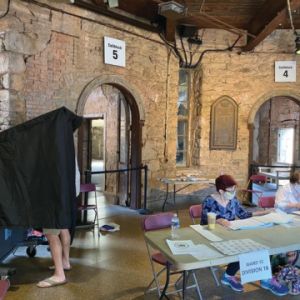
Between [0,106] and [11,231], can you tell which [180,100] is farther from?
[11,231]

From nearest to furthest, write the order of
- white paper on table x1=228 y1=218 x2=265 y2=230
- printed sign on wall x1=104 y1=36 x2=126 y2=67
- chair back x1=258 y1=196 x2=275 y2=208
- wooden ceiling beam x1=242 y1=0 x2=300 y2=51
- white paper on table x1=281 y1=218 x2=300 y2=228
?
1. white paper on table x1=228 y1=218 x2=265 y2=230
2. white paper on table x1=281 y1=218 x2=300 y2=228
3. chair back x1=258 y1=196 x2=275 y2=208
4. wooden ceiling beam x1=242 y1=0 x2=300 y2=51
5. printed sign on wall x1=104 y1=36 x2=126 y2=67

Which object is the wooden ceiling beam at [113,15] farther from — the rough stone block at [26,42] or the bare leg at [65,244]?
the bare leg at [65,244]

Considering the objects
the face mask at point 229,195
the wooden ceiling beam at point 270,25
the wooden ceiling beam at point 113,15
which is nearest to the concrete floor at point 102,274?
the face mask at point 229,195

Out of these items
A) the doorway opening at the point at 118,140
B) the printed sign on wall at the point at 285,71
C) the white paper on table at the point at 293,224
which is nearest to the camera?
the white paper on table at the point at 293,224

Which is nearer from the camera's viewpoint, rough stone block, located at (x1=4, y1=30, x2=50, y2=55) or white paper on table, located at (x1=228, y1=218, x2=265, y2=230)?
white paper on table, located at (x1=228, y1=218, x2=265, y2=230)

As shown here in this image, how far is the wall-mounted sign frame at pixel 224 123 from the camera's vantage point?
7516mm

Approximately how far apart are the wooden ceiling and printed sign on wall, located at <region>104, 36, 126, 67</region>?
1.41 ft

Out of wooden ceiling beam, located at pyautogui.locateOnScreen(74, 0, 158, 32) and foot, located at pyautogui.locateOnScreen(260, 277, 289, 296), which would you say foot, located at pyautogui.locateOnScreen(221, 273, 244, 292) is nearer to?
foot, located at pyautogui.locateOnScreen(260, 277, 289, 296)

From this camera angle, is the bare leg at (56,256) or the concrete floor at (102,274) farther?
the bare leg at (56,256)

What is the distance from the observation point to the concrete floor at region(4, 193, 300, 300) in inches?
129

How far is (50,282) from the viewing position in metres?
3.43

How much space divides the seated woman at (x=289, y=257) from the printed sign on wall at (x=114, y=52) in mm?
3519

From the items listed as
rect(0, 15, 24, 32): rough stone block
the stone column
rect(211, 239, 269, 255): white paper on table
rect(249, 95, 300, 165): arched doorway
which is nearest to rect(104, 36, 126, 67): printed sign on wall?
the stone column

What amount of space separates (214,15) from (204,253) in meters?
5.37
